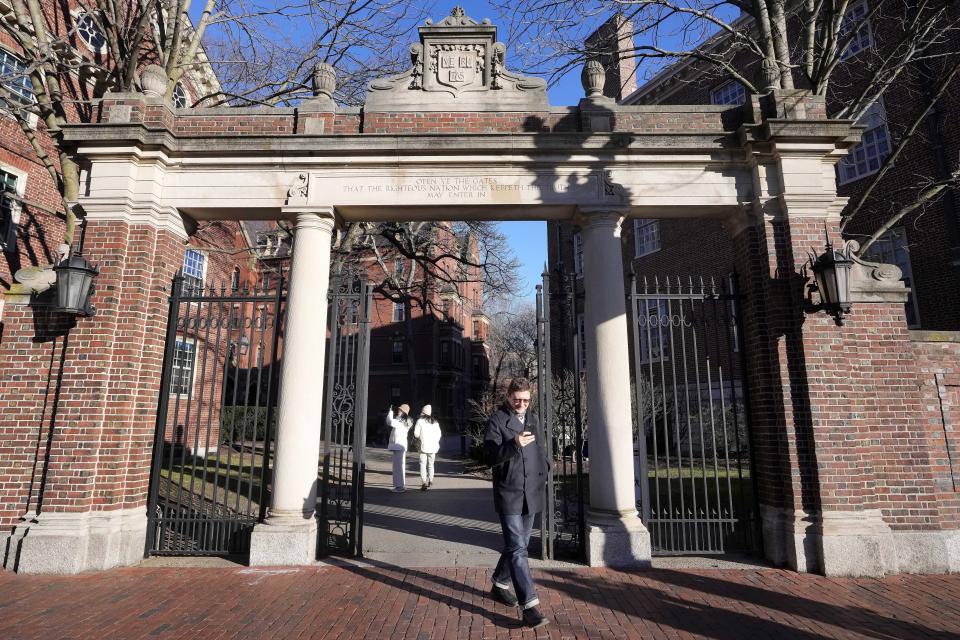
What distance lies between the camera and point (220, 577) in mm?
5070

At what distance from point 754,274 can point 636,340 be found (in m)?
1.59

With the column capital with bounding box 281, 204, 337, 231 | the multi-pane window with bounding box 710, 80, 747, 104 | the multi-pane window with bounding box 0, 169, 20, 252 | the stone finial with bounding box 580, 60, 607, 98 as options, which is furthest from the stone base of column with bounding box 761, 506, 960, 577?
the multi-pane window with bounding box 710, 80, 747, 104

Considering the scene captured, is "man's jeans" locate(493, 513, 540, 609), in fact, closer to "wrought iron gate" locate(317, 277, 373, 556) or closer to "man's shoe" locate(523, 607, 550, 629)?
"man's shoe" locate(523, 607, 550, 629)

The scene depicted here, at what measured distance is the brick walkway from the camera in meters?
3.82

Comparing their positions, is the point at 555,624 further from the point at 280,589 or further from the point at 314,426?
the point at 314,426

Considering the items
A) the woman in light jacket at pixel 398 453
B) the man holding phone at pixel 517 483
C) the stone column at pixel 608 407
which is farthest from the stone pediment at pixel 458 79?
the woman in light jacket at pixel 398 453

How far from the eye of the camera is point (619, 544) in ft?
17.9

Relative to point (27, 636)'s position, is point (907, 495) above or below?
above

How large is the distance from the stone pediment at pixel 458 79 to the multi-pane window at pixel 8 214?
1036 centimetres

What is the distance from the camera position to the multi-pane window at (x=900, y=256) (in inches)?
494

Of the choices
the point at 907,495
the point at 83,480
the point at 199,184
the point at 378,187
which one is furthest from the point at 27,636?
the point at 907,495

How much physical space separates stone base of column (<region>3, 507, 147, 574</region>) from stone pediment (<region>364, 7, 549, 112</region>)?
552cm

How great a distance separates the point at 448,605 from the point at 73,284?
16.5ft

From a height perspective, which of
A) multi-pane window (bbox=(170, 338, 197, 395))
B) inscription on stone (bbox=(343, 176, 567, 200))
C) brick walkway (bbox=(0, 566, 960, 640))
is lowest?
brick walkway (bbox=(0, 566, 960, 640))
